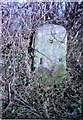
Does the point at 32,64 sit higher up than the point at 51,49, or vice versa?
the point at 51,49

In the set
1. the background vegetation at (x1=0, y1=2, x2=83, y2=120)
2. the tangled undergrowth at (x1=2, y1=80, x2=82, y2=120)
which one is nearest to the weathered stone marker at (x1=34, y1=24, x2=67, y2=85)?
the background vegetation at (x1=0, y1=2, x2=83, y2=120)

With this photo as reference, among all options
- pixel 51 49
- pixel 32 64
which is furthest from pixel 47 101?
pixel 51 49

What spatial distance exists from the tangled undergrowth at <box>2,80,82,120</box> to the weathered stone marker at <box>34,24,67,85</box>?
0.22 metres

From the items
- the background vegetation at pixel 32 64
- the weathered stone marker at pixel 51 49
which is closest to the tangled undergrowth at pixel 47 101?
the background vegetation at pixel 32 64

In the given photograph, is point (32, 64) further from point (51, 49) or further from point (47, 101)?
point (47, 101)

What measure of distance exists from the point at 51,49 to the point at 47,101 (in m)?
0.77

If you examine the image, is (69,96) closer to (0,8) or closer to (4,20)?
(4,20)

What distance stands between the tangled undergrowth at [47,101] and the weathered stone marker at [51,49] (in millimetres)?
218

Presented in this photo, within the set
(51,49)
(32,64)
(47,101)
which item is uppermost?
(51,49)

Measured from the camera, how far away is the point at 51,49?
2697 millimetres

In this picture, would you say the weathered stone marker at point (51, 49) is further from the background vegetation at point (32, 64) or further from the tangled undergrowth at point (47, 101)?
the tangled undergrowth at point (47, 101)

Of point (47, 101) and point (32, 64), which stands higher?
point (32, 64)

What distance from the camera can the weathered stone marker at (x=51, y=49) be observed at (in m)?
2.68

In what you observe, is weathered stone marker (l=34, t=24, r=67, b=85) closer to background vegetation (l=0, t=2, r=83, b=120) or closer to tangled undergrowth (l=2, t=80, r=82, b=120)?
background vegetation (l=0, t=2, r=83, b=120)
